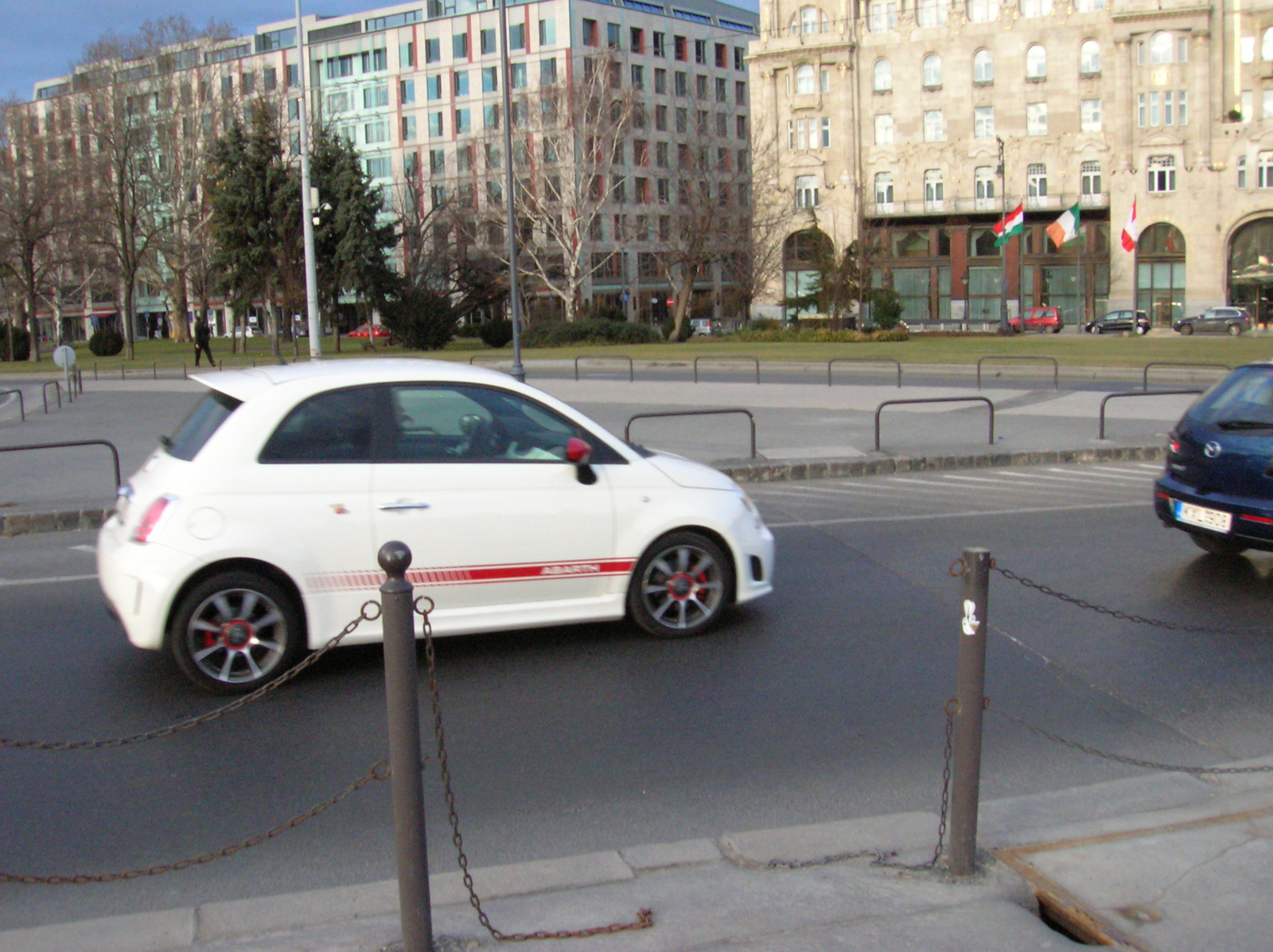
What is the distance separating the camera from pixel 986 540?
10.2 m

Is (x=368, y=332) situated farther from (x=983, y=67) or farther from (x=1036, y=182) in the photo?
(x=1036, y=182)

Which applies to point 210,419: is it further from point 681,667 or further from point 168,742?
point 681,667

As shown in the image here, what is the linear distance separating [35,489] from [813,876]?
12.0 metres

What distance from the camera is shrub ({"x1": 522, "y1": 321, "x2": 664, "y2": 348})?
5556 centimetres

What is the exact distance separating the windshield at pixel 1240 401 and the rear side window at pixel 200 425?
6510 millimetres

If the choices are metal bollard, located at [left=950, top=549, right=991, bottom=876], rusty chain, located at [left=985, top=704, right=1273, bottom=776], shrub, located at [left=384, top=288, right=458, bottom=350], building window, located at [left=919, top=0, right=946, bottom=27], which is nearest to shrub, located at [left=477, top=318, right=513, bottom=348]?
shrub, located at [left=384, top=288, right=458, bottom=350]

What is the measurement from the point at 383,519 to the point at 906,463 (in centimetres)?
958

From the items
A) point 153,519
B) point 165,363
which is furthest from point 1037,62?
point 153,519

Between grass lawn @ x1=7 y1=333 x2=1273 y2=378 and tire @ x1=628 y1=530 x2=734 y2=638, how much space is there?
28.9 metres

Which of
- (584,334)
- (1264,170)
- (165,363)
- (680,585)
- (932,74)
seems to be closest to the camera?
(680,585)

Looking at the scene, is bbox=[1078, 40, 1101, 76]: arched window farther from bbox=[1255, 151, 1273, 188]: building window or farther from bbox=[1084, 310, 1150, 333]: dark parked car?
bbox=[1084, 310, 1150, 333]: dark parked car

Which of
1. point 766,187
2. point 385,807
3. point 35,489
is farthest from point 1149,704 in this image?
point 766,187

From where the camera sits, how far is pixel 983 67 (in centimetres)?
7538

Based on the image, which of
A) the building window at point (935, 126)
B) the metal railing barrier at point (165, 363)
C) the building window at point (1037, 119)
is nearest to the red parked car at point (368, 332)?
the metal railing barrier at point (165, 363)
